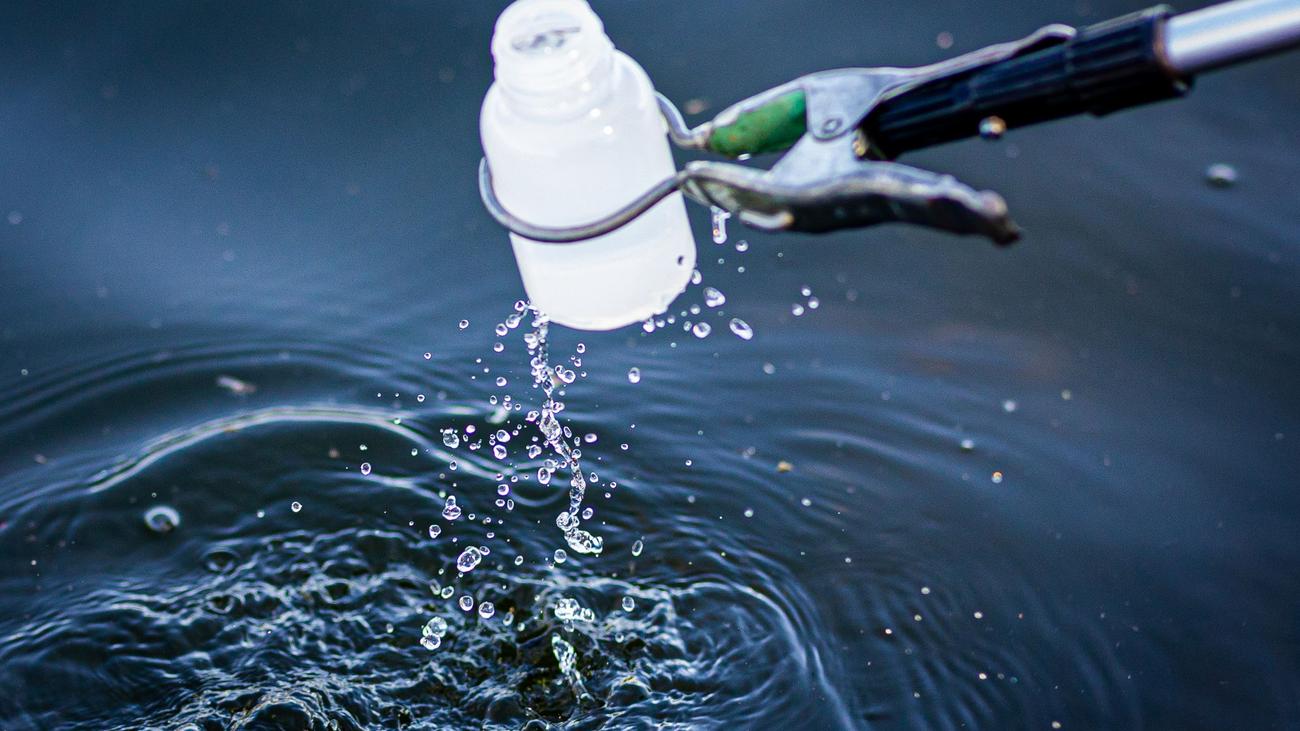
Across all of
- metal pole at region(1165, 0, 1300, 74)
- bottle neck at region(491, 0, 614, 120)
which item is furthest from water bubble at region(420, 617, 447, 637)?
metal pole at region(1165, 0, 1300, 74)

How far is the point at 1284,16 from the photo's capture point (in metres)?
1.24

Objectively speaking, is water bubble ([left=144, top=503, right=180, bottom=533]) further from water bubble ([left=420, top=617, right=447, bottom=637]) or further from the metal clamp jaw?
the metal clamp jaw

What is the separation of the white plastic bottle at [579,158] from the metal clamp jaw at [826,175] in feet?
0.25

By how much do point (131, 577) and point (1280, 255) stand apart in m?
2.75

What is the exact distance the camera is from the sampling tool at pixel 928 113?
128 centimetres

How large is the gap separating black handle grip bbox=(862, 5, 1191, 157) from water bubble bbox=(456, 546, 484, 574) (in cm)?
161

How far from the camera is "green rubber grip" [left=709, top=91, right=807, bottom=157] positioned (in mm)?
1517

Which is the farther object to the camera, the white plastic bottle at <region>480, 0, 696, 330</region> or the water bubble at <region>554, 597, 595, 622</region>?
the water bubble at <region>554, 597, 595, 622</region>

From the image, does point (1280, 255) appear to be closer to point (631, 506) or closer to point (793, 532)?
point (793, 532)

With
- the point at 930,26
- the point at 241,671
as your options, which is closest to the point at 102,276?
the point at 241,671

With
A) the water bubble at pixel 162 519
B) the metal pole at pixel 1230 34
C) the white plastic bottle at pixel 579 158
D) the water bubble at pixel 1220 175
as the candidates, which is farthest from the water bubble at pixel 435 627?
the water bubble at pixel 1220 175

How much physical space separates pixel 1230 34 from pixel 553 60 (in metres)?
0.75

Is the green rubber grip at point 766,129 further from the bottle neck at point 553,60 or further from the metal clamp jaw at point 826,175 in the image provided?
the bottle neck at point 553,60

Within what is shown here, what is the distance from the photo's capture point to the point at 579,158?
1583 millimetres
